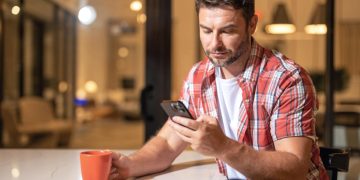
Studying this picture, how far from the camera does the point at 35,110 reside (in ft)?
18.7

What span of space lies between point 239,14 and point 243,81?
183mm

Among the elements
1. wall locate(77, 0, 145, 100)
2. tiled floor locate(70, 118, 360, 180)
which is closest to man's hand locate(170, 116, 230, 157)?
tiled floor locate(70, 118, 360, 180)

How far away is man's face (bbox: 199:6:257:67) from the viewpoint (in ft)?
3.59

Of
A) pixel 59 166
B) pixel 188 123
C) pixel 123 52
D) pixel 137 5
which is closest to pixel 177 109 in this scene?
pixel 188 123

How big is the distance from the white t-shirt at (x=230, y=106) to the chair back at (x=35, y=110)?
468cm

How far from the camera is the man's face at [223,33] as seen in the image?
1093mm

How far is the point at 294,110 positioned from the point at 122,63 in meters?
8.60

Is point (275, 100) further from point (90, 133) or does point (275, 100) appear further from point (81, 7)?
point (90, 133)

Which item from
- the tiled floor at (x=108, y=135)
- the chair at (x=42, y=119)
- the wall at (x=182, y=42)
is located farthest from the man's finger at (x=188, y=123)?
the chair at (x=42, y=119)

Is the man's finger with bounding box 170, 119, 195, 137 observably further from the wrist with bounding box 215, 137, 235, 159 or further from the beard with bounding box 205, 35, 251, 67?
the beard with bounding box 205, 35, 251, 67

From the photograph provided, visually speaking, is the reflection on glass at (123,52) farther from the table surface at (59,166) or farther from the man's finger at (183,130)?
the man's finger at (183,130)

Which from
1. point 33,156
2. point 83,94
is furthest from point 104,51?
point 33,156

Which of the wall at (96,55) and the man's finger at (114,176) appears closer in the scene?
the man's finger at (114,176)

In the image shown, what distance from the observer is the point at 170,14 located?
8.84ft
